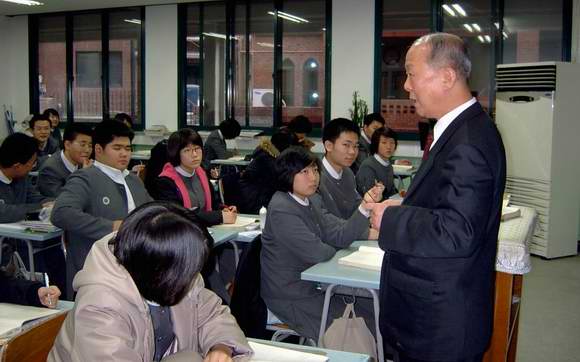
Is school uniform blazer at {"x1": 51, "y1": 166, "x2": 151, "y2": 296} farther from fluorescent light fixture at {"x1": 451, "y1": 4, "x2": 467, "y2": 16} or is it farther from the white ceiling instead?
the white ceiling

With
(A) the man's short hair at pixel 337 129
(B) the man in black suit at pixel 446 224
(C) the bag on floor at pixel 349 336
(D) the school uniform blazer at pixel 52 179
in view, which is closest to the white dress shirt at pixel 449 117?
(B) the man in black suit at pixel 446 224

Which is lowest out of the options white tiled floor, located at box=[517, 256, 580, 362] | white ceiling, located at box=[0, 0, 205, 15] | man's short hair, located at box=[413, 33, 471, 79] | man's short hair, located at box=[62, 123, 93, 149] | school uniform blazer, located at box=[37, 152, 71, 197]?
white tiled floor, located at box=[517, 256, 580, 362]

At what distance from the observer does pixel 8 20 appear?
416 inches

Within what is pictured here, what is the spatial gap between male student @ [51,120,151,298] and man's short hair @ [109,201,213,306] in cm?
202

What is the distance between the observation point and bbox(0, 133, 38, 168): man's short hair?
154 inches

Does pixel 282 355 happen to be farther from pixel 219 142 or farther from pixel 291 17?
pixel 291 17

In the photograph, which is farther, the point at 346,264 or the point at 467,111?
the point at 346,264

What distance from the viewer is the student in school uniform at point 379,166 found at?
17.1 ft

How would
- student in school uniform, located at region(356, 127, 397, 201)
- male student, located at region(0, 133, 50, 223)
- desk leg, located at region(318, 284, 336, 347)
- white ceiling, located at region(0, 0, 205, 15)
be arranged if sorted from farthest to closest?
white ceiling, located at region(0, 0, 205, 15), student in school uniform, located at region(356, 127, 397, 201), male student, located at region(0, 133, 50, 223), desk leg, located at region(318, 284, 336, 347)

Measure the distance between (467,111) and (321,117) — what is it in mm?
6942

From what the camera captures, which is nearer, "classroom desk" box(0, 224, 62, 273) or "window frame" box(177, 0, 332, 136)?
"classroom desk" box(0, 224, 62, 273)

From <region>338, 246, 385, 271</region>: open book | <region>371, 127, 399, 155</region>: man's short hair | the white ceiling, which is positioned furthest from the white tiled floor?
the white ceiling

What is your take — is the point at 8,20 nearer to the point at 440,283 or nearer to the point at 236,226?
the point at 236,226

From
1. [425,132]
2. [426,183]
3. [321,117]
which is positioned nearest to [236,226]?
[426,183]
